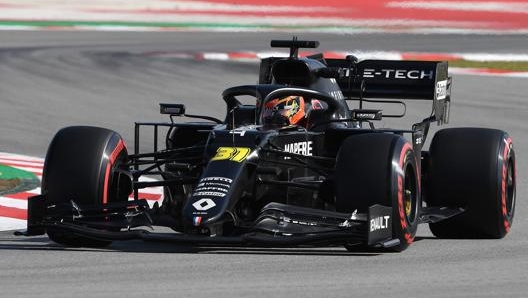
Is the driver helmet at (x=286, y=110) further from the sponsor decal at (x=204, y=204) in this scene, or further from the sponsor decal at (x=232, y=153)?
the sponsor decal at (x=204, y=204)

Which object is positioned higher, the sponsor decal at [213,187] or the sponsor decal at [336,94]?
the sponsor decal at [336,94]

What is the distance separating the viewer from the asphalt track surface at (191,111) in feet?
26.5

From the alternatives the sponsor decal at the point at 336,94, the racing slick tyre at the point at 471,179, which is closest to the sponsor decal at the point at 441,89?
the sponsor decal at the point at 336,94

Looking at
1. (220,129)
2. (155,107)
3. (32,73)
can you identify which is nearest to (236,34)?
(32,73)

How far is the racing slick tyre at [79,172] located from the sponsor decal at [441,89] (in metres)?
3.26

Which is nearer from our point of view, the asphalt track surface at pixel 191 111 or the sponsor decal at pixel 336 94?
the asphalt track surface at pixel 191 111

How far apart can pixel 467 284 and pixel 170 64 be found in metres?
21.3

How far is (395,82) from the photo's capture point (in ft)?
41.8

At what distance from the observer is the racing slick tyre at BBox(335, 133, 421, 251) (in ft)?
31.1

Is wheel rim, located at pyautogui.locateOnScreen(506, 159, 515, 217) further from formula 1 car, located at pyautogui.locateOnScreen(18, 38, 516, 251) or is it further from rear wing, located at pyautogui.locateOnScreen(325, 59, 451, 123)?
rear wing, located at pyautogui.locateOnScreen(325, 59, 451, 123)

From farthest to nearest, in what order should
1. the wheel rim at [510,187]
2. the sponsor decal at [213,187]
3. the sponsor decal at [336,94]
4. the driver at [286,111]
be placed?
the sponsor decal at [336,94] < the wheel rim at [510,187] < the driver at [286,111] < the sponsor decal at [213,187]

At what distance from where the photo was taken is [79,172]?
32.9 feet

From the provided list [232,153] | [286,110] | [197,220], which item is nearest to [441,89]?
[286,110]

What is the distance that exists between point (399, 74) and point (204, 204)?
3920mm
